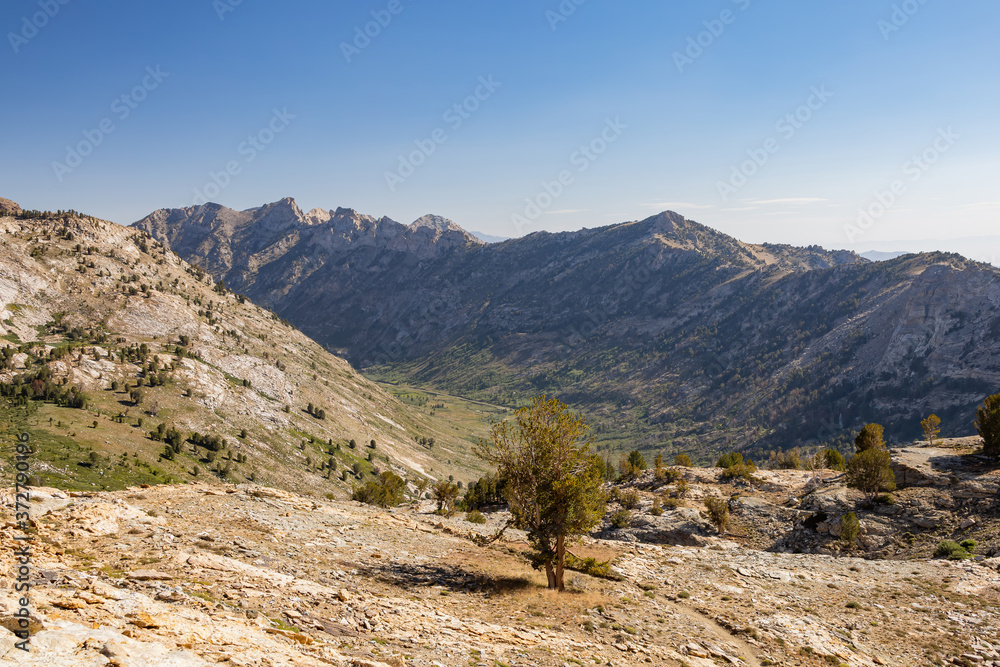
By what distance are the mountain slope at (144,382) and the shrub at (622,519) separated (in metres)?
70.0

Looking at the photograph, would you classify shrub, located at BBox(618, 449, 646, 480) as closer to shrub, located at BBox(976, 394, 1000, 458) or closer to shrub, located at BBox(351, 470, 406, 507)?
shrub, located at BBox(351, 470, 406, 507)

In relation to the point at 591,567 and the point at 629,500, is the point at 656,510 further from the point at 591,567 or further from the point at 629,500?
the point at 591,567

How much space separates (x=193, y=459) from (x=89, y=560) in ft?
296

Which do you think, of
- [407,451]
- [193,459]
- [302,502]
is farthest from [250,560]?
[407,451]

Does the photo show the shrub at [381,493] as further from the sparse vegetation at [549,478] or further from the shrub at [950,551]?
the shrub at [950,551]

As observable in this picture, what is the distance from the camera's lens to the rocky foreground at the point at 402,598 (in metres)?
14.6

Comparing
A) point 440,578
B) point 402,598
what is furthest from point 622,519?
point 402,598

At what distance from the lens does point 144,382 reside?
379ft

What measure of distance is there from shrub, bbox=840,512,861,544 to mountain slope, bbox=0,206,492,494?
3486 inches

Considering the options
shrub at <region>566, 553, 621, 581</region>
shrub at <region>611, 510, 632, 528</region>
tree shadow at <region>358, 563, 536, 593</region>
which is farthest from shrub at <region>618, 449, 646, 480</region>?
tree shadow at <region>358, 563, 536, 593</region>

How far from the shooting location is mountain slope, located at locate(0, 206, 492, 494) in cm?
8525

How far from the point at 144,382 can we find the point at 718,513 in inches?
5044

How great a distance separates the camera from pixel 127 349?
127m

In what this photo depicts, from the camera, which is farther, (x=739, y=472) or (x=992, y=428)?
(x=739, y=472)
